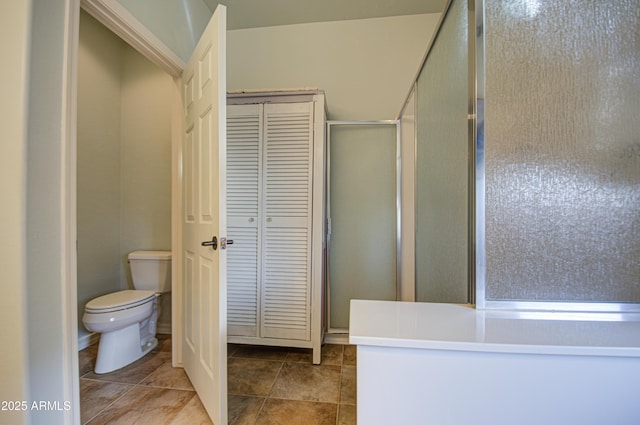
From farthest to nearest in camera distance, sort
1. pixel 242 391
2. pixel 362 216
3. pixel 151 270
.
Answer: pixel 362 216 → pixel 151 270 → pixel 242 391

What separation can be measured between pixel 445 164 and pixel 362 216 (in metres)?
1.11

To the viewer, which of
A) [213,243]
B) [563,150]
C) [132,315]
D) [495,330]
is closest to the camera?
[495,330]

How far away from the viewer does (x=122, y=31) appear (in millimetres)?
1239

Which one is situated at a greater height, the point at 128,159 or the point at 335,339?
the point at 128,159

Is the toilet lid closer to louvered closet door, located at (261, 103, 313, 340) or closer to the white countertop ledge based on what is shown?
louvered closet door, located at (261, 103, 313, 340)

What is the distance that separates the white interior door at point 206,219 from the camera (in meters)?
1.10

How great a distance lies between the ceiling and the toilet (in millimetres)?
2082

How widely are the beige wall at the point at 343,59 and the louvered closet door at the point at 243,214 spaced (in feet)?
2.18

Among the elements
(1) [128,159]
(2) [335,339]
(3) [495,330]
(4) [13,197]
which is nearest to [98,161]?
(1) [128,159]

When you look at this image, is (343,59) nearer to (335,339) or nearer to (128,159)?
(128,159)

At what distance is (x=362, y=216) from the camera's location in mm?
2098

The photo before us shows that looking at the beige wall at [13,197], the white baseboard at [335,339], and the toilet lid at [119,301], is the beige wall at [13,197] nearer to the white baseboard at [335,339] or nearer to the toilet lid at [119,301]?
the toilet lid at [119,301]

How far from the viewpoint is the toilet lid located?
4.97 ft

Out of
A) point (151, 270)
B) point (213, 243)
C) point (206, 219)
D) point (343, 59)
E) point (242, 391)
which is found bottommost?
point (242, 391)
